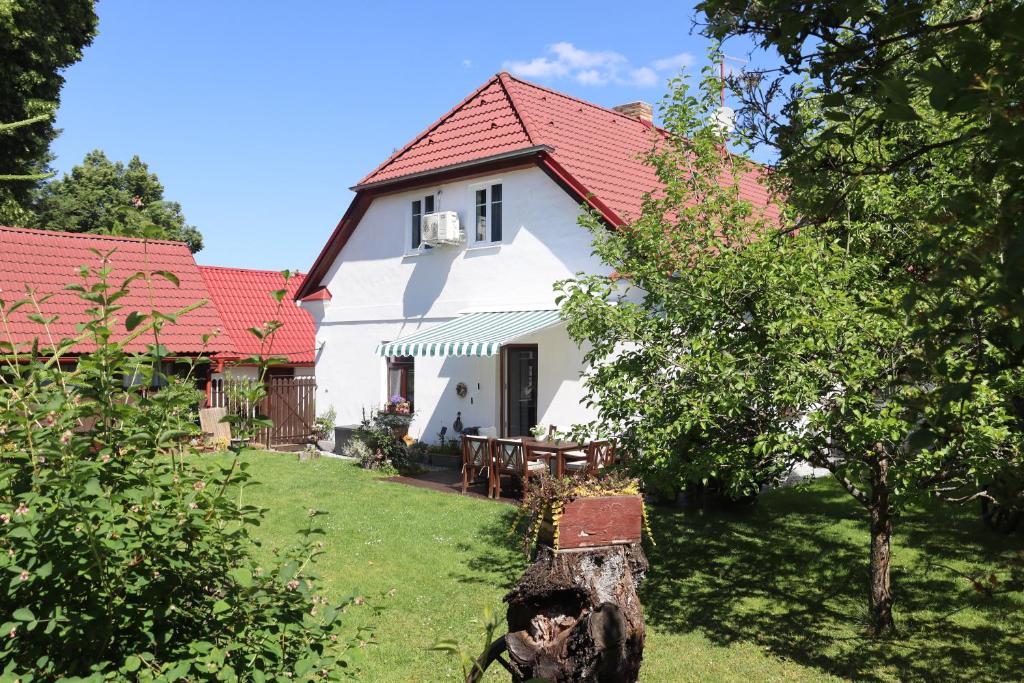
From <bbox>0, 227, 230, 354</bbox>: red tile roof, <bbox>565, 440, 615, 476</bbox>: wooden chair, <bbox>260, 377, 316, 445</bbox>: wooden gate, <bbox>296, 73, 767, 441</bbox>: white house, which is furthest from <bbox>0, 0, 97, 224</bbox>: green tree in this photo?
<bbox>565, 440, 615, 476</bbox>: wooden chair

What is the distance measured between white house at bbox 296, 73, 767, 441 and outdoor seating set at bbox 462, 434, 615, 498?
1432 mm

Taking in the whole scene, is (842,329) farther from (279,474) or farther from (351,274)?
(351,274)

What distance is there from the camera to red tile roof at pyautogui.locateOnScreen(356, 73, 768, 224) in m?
17.1

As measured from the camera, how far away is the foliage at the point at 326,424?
21922 millimetres

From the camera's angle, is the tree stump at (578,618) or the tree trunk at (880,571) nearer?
the tree stump at (578,618)

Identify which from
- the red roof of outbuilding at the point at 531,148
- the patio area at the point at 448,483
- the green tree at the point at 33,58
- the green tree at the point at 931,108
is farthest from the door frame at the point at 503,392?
the green tree at the point at 931,108

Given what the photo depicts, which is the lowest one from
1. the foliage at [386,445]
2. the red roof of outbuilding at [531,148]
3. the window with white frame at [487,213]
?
the foliage at [386,445]

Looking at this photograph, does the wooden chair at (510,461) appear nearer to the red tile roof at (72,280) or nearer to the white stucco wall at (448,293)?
the white stucco wall at (448,293)

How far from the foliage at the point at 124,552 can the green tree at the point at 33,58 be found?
1747cm

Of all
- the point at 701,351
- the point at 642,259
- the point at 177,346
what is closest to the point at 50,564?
the point at 701,351

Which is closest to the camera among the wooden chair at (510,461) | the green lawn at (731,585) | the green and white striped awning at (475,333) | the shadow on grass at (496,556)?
the green lawn at (731,585)

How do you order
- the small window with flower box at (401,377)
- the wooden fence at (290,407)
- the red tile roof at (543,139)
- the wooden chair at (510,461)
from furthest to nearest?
the wooden fence at (290,407)
the small window with flower box at (401,377)
the red tile roof at (543,139)
the wooden chair at (510,461)

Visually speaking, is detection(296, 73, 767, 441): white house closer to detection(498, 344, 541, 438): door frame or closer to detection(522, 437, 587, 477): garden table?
detection(498, 344, 541, 438): door frame

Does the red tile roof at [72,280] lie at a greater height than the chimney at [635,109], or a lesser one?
lesser
